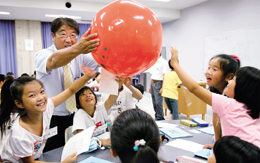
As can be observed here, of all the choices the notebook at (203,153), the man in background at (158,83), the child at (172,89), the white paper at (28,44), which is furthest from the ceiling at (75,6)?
the notebook at (203,153)

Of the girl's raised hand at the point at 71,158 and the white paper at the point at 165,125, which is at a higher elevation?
the girl's raised hand at the point at 71,158

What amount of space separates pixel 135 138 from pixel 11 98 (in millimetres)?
980

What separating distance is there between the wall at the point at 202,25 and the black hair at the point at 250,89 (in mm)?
3387

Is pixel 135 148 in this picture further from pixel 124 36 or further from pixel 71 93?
pixel 71 93

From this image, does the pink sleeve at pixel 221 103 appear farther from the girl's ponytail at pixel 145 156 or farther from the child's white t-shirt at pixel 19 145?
the child's white t-shirt at pixel 19 145

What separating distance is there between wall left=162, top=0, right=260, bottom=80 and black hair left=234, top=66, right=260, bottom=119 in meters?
3.39

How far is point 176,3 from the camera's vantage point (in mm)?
5051

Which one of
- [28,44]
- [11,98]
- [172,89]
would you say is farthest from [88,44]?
[28,44]

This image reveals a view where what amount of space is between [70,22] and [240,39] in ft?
13.4

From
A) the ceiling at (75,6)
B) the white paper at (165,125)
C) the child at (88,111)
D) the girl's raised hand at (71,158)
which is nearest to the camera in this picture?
the girl's raised hand at (71,158)

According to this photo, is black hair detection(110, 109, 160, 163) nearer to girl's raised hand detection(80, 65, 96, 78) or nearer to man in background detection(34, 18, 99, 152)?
man in background detection(34, 18, 99, 152)

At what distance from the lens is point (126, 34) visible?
812 millimetres

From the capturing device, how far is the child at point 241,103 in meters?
1.07

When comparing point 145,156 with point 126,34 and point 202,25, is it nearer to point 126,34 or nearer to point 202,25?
point 126,34
